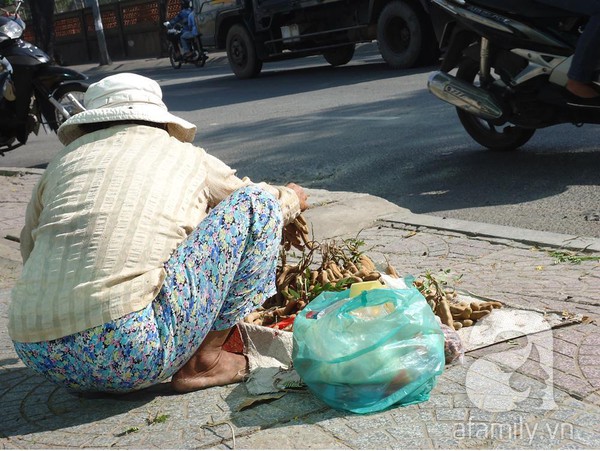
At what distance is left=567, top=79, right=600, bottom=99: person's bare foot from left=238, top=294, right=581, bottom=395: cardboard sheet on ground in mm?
2548

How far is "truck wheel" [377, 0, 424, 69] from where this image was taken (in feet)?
42.9

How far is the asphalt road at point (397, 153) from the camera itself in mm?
5875

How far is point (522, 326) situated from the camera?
349 cm

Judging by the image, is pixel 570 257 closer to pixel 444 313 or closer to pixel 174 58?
pixel 444 313

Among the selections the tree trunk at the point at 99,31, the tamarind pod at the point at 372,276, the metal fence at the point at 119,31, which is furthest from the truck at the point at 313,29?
the metal fence at the point at 119,31

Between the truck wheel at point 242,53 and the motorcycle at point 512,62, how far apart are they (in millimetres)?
9534

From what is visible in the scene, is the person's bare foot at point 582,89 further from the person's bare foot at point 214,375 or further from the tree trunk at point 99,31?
the tree trunk at point 99,31

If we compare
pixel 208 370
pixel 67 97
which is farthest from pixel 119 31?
pixel 208 370

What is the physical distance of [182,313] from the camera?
9.91ft

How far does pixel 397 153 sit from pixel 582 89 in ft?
7.05

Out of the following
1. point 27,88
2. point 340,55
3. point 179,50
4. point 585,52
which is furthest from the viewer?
point 179,50

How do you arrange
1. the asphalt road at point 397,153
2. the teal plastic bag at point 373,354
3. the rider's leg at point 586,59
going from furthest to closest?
the asphalt road at point 397,153
the rider's leg at point 586,59
the teal plastic bag at point 373,354

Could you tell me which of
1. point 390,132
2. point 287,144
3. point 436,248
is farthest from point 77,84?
point 436,248

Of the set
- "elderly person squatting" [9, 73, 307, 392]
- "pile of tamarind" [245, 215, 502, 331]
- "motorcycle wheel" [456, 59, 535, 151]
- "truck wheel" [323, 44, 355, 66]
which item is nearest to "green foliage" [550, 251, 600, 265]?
"pile of tamarind" [245, 215, 502, 331]
